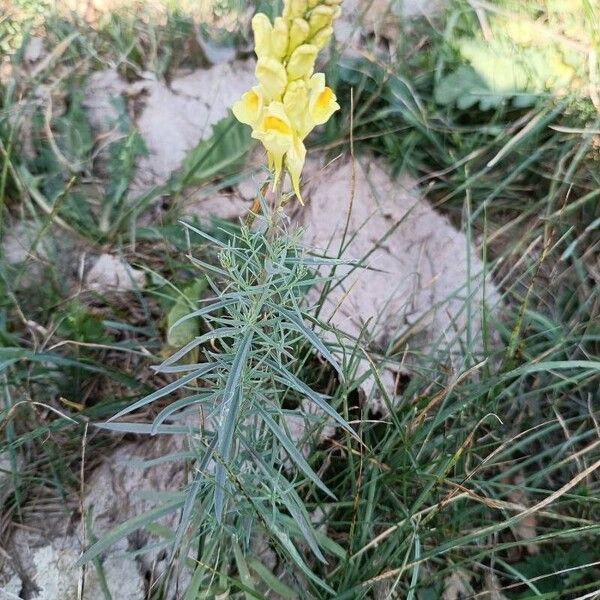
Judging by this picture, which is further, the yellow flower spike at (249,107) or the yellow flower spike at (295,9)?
the yellow flower spike at (249,107)

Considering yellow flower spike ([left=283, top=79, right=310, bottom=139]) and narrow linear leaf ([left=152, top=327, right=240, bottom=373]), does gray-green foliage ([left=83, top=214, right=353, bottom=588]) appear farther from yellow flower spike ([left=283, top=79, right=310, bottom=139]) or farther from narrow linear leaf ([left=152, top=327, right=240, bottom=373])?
yellow flower spike ([left=283, top=79, right=310, bottom=139])

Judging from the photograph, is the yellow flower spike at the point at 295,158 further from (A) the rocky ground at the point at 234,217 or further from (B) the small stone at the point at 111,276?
(B) the small stone at the point at 111,276

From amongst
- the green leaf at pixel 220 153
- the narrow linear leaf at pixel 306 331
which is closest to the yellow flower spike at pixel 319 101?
the narrow linear leaf at pixel 306 331

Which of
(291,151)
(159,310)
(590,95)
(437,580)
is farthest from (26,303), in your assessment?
(590,95)

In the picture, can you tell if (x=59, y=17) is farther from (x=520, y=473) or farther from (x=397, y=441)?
(x=520, y=473)

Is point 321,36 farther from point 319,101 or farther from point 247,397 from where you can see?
point 247,397

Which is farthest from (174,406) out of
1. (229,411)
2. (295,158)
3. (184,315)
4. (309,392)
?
(184,315)
